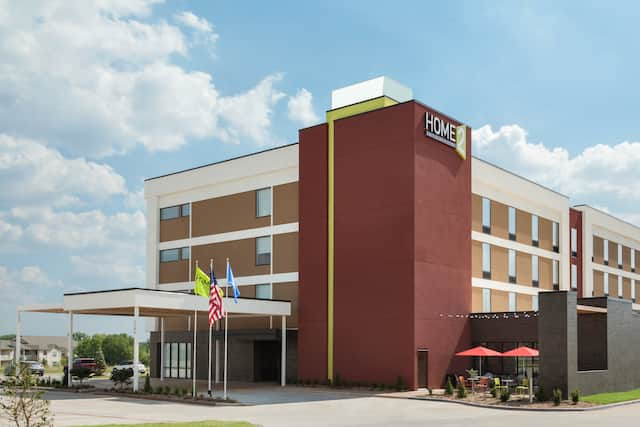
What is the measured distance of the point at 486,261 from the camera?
1919 inches

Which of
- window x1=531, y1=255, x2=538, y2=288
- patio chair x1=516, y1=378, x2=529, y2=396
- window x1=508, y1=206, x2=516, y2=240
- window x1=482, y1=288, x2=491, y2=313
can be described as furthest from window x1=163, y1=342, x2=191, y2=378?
window x1=531, y1=255, x2=538, y2=288

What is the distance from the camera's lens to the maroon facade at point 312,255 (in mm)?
42750

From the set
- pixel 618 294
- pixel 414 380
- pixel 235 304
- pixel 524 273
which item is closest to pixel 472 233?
pixel 524 273

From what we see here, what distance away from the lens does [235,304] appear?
131 feet

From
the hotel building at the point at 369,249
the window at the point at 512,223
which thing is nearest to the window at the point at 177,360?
the hotel building at the point at 369,249

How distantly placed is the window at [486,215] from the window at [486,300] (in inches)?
→ 153

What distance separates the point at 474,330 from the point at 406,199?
9007mm

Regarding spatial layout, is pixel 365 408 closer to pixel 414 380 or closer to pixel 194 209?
pixel 414 380

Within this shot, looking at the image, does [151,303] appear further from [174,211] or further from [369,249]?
[174,211]

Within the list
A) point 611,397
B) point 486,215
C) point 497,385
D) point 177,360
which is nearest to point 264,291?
point 177,360

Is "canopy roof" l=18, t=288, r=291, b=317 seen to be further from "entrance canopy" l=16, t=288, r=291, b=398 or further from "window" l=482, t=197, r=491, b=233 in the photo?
"window" l=482, t=197, r=491, b=233

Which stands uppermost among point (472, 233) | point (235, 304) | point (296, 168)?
point (296, 168)

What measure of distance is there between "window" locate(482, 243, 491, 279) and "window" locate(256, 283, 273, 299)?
13587mm

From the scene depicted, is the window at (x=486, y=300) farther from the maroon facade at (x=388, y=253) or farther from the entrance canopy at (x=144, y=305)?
the entrance canopy at (x=144, y=305)
